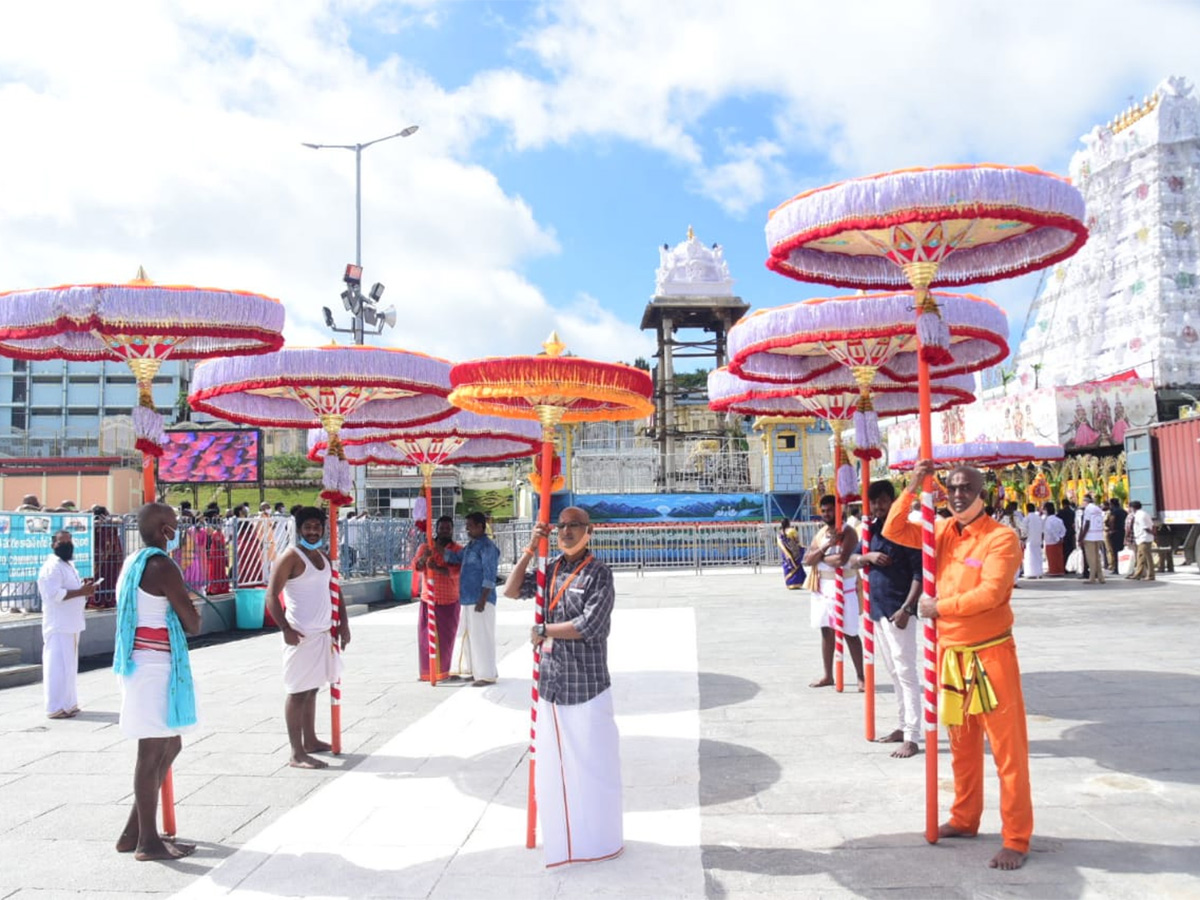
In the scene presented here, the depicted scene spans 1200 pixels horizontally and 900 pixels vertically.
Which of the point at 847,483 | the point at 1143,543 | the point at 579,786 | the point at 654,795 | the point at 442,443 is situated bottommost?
the point at 654,795

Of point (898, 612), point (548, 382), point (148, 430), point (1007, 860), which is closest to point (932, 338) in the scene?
point (898, 612)

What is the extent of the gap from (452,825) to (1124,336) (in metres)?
39.8

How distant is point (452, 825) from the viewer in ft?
15.8

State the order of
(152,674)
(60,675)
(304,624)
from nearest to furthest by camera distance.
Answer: (152,674) < (304,624) < (60,675)

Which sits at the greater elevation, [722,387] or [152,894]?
[722,387]

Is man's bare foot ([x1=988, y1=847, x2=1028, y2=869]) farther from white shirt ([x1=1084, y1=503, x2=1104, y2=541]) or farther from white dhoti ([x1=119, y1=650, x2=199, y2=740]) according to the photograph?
white shirt ([x1=1084, y1=503, x2=1104, y2=541])

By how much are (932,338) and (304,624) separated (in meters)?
4.45

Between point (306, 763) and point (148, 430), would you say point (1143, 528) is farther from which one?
point (148, 430)

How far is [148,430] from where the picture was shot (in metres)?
6.38

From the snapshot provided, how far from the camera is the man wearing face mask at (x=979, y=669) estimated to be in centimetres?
408

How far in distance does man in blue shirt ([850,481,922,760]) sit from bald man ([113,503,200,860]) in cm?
417

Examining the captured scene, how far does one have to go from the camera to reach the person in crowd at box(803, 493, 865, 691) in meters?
7.76

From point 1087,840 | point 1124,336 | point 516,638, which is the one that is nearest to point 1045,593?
point 516,638

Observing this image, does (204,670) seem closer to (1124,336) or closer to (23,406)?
(1124,336)
